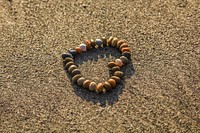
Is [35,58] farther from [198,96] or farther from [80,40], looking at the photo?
[198,96]

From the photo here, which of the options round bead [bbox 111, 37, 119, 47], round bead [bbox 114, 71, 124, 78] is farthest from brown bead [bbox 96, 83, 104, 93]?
round bead [bbox 111, 37, 119, 47]

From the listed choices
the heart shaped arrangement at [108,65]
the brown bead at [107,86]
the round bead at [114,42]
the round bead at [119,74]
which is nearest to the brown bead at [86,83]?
the heart shaped arrangement at [108,65]

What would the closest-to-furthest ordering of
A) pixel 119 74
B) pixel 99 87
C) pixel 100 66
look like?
pixel 99 87, pixel 119 74, pixel 100 66

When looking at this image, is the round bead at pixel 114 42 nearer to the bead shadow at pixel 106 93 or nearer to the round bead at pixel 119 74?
the bead shadow at pixel 106 93

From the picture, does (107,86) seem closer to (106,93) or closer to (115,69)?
(106,93)

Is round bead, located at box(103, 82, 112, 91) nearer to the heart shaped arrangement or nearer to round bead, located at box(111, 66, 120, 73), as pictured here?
the heart shaped arrangement

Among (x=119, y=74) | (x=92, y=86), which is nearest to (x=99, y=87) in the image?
(x=92, y=86)

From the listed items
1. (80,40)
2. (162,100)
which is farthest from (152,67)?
(80,40)
